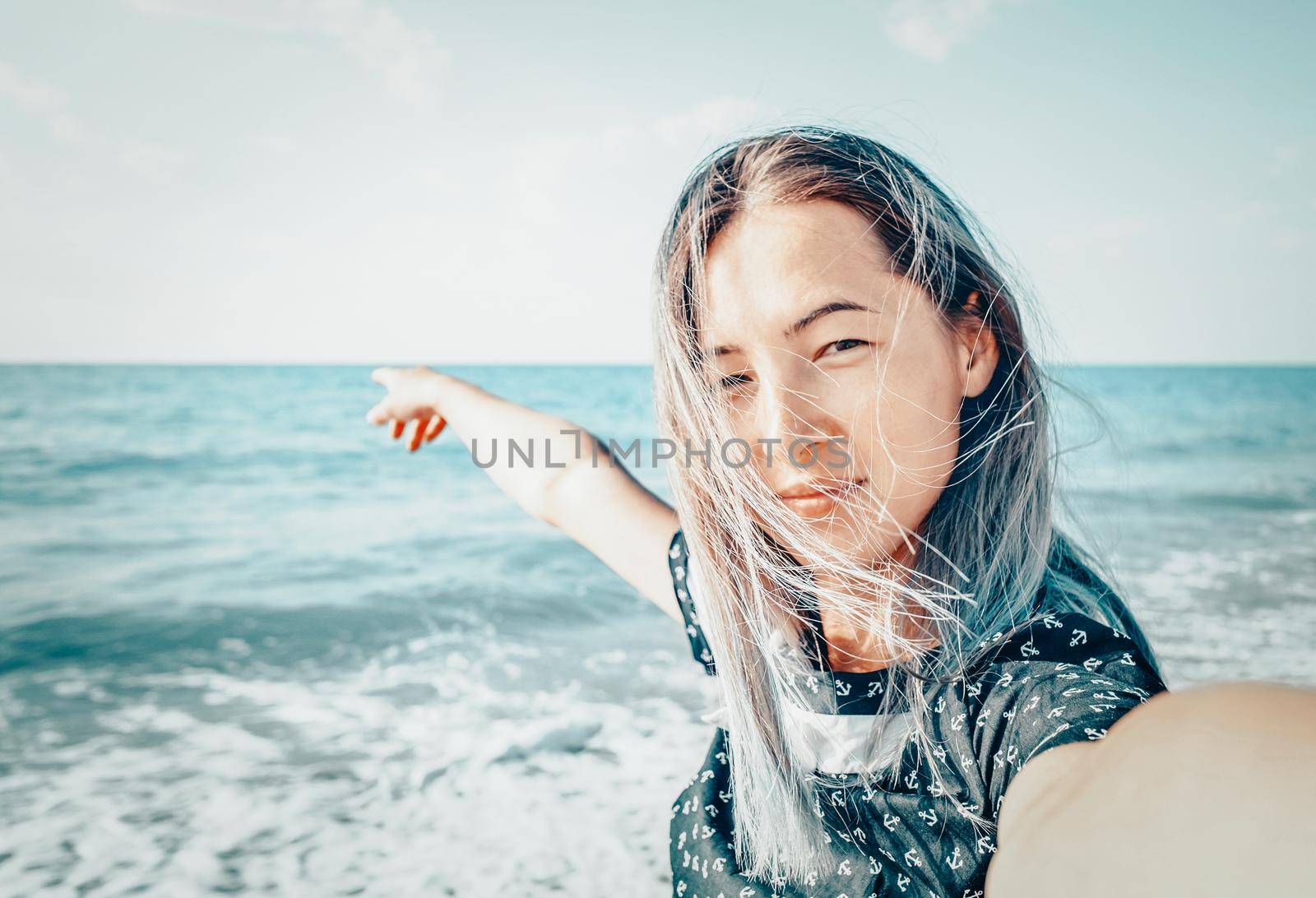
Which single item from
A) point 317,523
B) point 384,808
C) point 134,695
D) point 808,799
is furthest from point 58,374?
point 808,799

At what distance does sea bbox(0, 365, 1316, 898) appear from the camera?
258cm

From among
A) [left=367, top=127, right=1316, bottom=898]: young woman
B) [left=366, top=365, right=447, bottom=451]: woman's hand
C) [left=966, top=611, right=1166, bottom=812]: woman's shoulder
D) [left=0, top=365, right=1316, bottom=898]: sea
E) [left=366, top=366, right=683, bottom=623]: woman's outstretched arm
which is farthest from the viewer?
[left=0, top=365, right=1316, bottom=898]: sea

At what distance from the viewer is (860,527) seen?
1.26 m

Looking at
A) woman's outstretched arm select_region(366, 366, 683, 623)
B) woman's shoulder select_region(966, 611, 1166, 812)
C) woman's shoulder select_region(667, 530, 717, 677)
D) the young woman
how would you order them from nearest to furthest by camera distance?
woman's shoulder select_region(966, 611, 1166, 812), the young woman, woman's shoulder select_region(667, 530, 717, 677), woman's outstretched arm select_region(366, 366, 683, 623)

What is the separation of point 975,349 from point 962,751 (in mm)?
652

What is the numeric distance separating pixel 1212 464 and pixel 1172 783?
15404mm

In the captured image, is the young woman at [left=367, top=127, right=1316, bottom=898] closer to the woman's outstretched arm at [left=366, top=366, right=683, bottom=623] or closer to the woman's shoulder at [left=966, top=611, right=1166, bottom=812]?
the woman's shoulder at [left=966, top=611, right=1166, bottom=812]

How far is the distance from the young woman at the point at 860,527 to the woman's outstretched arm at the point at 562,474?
0.43 meters

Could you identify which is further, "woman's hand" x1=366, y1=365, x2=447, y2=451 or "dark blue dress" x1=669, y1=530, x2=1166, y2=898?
"woman's hand" x1=366, y1=365, x2=447, y2=451

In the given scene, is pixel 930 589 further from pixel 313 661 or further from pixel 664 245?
pixel 313 661

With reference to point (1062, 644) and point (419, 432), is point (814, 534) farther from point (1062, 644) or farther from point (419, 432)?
point (419, 432)

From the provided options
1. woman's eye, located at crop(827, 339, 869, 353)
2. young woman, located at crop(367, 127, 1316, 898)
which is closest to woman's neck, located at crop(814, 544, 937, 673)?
young woman, located at crop(367, 127, 1316, 898)

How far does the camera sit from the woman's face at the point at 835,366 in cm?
118

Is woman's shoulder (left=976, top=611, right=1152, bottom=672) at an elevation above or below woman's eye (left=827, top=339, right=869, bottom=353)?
below
